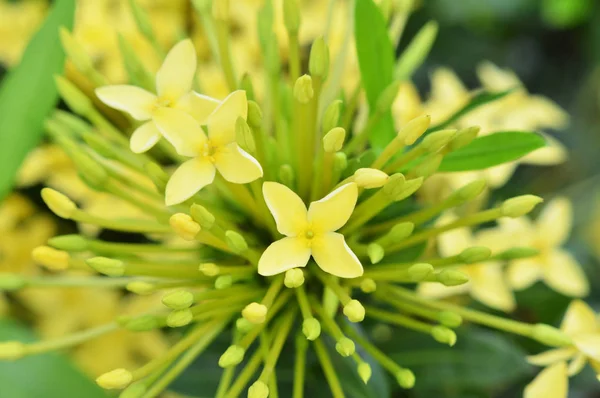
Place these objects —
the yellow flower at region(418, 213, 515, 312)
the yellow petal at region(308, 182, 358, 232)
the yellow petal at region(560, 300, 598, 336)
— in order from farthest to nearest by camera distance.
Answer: the yellow flower at region(418, 213, 515, 312) < the yellow petal at region(560, 300, 598, 336) < the yellow petal at region(308, 182, 358, 232)

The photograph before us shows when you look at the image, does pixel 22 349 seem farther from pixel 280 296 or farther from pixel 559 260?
pixel 559 260

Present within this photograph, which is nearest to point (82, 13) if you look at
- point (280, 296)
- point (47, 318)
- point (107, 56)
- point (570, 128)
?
point (107, 56)

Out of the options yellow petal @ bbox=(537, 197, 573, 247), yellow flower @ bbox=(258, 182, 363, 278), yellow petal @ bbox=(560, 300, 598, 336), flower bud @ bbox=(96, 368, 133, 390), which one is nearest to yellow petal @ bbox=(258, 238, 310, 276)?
yellow flower @ bbox=(258, 182, 363, 278)

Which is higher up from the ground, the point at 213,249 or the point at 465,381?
the point at 213,249

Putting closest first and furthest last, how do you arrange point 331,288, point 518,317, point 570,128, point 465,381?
1. point 331,288
2. point 465,381
3. point 518,317
4. point 570,128

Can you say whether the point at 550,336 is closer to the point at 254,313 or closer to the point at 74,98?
the point at 254,313

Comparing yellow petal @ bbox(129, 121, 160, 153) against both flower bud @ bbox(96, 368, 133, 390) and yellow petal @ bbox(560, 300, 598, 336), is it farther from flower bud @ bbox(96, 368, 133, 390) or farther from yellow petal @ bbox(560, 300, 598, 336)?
yellow petal @ bbox(560, 300, 598, 336)

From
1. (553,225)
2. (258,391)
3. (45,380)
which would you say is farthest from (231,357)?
(553,225)
